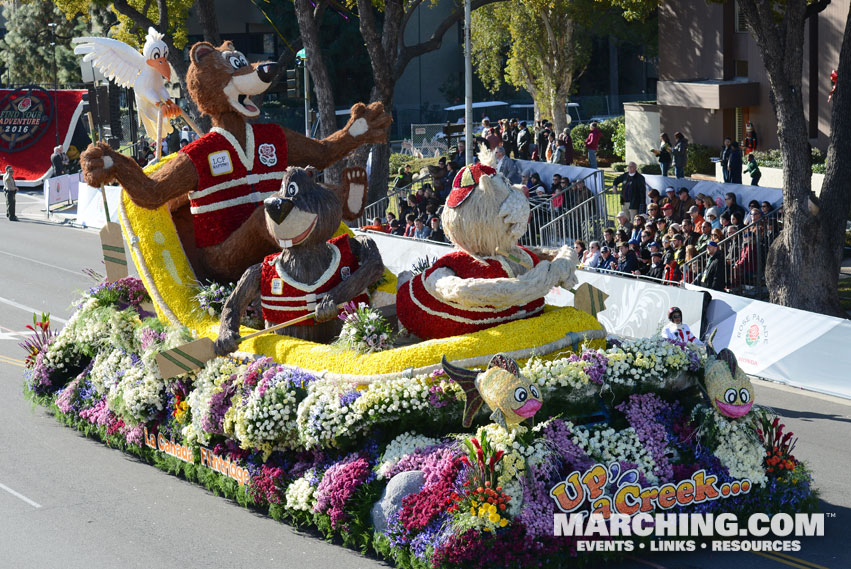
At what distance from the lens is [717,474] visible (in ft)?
29.9

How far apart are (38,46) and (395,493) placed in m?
52.6

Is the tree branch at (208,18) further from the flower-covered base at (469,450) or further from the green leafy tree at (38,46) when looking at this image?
the green leafy tree at (38,46)

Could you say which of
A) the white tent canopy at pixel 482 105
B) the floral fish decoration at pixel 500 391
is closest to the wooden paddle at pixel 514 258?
the floral fish decoration at pixel 500 391

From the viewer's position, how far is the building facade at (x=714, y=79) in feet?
99.8

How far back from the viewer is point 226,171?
36.5ft

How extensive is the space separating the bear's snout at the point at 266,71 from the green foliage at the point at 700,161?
21.8 metres

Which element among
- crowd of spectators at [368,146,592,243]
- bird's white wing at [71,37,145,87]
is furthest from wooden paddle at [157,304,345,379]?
crowd of spectators at [368,146,592,243]

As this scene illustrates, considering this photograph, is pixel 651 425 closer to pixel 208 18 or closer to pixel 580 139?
pixel 208 18

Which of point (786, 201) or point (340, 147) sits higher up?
point (340, 147)

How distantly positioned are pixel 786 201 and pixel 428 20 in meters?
34.7

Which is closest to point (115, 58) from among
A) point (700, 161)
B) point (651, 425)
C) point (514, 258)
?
point (514, 258)

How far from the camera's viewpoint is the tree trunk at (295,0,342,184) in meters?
25.5

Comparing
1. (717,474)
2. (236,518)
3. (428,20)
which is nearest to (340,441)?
(236,518)

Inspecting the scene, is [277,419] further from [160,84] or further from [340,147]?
[160,84]
